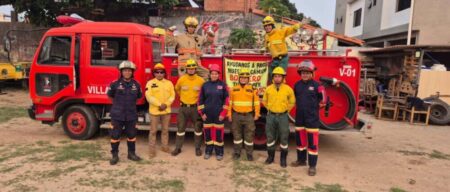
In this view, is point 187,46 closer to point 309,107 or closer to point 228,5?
point 309,107

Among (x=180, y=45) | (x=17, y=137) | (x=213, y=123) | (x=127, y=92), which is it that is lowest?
(x=17, y=137)

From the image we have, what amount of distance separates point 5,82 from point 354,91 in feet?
49.1

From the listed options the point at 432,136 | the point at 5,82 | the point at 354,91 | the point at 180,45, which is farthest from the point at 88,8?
the point at 432,136

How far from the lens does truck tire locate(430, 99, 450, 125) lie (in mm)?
10609

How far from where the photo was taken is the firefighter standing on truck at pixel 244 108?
5863 millimetres

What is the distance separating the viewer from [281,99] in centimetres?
555

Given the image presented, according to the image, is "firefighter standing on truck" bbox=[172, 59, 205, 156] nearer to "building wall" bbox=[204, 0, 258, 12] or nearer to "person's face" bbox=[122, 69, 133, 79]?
"person's face" bbox=[122, 69, 133, 79]

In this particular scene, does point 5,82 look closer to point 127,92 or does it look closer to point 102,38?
point 102,38

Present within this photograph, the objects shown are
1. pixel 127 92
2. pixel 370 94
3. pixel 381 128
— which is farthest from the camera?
pixel 370 94

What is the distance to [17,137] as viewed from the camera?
7.28 meters

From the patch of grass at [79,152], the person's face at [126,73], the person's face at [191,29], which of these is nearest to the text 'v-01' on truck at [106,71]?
the patch of grass at [79,152]

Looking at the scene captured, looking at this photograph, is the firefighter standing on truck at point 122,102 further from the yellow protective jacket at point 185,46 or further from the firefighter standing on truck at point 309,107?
the firefighter standing on truck at point 309,107

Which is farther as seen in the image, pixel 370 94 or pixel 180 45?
pixel 370 94

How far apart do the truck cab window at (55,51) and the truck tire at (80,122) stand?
3.07ft
